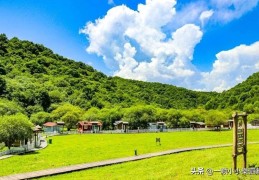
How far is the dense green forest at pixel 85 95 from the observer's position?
94.4 meters

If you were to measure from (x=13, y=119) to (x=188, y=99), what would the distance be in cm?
14200

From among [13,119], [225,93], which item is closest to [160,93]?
[225,93]

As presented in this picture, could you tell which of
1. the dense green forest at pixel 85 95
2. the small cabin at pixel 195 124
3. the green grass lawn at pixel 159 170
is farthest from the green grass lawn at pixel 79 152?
the small cabin at pixel 195 124

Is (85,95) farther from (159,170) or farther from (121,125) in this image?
(159,170)

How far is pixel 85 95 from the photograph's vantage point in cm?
12231

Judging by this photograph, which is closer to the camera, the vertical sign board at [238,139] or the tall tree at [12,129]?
the vertical sign board at [238,139]

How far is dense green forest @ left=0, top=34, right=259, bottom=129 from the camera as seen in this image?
94375 millimetres

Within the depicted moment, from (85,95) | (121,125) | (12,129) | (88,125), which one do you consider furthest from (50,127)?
(12,129)

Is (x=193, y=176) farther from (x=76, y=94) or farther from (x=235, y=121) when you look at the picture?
(x=76, y=94)

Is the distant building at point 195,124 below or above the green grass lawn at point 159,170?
below

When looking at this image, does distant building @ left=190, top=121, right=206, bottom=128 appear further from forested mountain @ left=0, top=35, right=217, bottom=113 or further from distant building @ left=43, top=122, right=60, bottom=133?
distant building @ left=43, top=122, right=60, bottom=133

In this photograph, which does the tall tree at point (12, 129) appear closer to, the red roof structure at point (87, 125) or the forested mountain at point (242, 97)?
the red roof structure at point (87, 125)

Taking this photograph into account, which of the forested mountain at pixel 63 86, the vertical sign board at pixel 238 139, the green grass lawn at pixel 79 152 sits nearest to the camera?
the vertical sign board at pixel 238 139

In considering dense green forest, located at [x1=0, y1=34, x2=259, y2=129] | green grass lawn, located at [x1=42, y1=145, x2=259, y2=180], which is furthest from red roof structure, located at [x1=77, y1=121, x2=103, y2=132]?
green grass lawn, located at [x1=42, y1=145, x2=259, y2=180]
